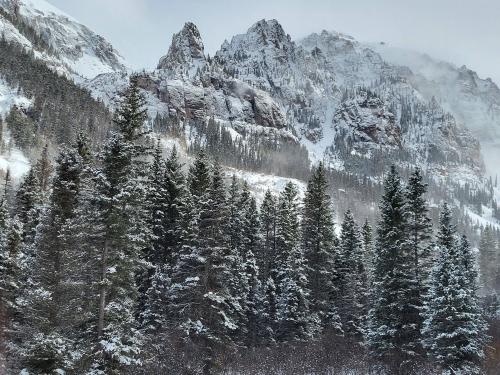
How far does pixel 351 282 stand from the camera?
45438 millimetres

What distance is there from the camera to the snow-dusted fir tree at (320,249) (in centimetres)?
4269

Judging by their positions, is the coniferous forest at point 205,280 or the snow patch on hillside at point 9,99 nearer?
the coniferous forest at point 205,280

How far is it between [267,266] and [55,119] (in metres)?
122

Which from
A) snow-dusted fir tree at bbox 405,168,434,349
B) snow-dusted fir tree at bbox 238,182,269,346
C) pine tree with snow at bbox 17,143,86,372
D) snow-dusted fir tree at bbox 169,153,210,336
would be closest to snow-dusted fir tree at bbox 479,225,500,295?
snow-dusted fir tree at bbox 238,182,269,346

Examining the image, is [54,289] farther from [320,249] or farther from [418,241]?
[320,249]

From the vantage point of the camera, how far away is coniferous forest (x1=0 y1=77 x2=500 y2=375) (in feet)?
74.6

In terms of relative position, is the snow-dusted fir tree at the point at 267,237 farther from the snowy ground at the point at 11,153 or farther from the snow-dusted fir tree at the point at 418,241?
the snowy ground at the point at 11,153

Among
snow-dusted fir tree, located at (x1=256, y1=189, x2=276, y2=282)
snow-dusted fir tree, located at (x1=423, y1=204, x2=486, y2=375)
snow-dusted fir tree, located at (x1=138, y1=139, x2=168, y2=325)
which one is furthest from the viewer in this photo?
snow-dusted fir tree, located at (x1=256, y1=189, x2=276, y2=282)

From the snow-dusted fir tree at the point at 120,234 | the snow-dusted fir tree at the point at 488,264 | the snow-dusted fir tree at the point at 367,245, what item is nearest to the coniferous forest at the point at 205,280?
the snow-dusted fir tree at the point at 120,234

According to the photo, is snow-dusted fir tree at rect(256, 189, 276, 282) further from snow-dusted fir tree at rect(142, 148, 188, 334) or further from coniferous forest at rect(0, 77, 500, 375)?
snow-dusted fir tree at rect(142, 148, 188, 334)

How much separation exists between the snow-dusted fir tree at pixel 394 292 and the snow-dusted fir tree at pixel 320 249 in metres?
8.27

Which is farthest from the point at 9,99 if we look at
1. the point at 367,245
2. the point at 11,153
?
the point at 367,245

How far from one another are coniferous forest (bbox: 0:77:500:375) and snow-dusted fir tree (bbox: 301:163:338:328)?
0.13 metres

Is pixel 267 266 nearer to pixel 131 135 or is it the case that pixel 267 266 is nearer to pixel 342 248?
pixel 342 248
